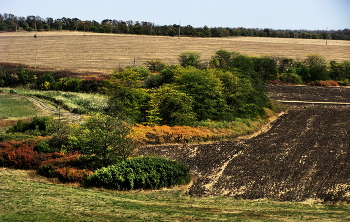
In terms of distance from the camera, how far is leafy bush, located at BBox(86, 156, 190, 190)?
1000 inches

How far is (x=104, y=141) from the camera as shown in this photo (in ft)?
93.4

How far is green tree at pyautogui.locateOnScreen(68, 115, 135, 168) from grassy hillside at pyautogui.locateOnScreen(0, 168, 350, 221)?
3.91 m

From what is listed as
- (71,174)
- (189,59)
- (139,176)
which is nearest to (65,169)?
(71,174)

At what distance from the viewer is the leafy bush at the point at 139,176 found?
2539cm

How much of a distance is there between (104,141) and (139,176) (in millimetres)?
4258

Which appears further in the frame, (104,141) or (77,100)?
(77,100)

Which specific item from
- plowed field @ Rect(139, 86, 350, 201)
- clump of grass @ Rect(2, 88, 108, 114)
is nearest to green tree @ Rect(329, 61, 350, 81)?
plowed field @ Rect(139, 86, 350, 201)

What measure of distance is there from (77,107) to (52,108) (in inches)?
118

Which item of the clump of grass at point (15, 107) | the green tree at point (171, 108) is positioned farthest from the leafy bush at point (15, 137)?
the green tree at point (171, 108)

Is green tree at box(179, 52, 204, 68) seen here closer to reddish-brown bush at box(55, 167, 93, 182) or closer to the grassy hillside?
reddish-brown bush at box(55, 167, 93, 182)

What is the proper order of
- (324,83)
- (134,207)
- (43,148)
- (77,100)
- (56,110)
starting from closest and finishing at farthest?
(134,207) → (43,148) → (56,110) → (77,100) → (324,83)

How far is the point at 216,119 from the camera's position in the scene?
4334 cm

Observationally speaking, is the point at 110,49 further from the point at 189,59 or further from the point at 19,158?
the point at 19,158

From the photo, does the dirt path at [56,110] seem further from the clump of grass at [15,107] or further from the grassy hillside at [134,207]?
the grassy hillside at [134,207]
